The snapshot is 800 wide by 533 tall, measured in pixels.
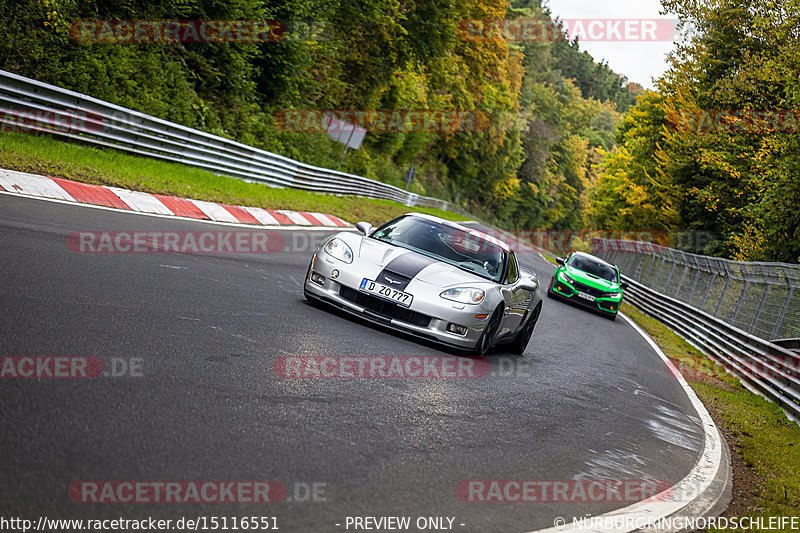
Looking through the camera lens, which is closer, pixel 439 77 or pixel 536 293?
pixel 536 293

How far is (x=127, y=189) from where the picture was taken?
1388cm

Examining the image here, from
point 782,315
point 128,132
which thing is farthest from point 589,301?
point 128,132

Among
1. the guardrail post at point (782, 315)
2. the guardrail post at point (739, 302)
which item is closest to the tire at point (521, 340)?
the guardrail post at point (782, 315)

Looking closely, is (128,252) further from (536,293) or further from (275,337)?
(536,293)

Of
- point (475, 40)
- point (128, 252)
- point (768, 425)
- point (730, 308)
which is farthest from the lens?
point (475, 40)

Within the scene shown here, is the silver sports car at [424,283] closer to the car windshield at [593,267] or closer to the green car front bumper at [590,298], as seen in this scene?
the green car front bumper at [590,298]

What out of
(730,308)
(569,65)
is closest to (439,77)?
(730,308)

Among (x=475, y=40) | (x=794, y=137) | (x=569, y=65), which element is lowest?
(x=794, y=137)

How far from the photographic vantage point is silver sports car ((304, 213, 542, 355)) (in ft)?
26.7

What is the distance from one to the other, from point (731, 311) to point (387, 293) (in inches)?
500

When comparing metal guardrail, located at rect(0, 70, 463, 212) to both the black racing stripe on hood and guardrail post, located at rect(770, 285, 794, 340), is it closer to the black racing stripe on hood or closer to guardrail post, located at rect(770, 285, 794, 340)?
the black racing stripe on hood

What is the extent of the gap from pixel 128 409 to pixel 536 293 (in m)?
6.86

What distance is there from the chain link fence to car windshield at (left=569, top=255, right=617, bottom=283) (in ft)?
8.10

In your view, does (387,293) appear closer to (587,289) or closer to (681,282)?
(587,289)
